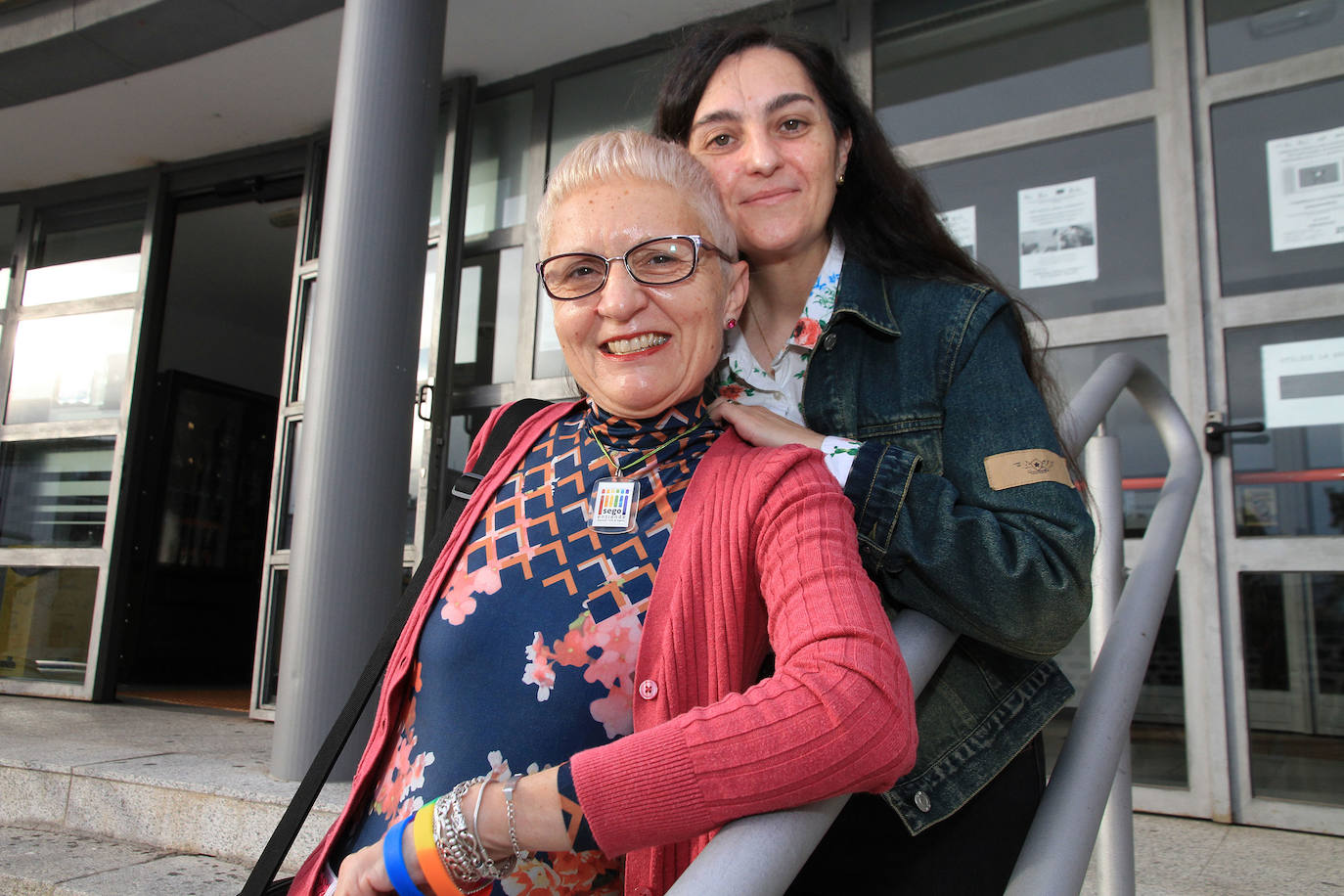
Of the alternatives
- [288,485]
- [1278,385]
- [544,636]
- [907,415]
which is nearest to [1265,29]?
[1278,385]

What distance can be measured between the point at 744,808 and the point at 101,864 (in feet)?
8.77

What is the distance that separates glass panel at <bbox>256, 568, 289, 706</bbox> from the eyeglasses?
406 centimetres

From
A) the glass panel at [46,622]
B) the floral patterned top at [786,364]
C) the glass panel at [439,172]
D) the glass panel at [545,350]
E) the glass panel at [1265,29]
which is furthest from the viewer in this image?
the glass panel at [46,622]

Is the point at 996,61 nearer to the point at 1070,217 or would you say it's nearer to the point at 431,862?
the point at 1070,217

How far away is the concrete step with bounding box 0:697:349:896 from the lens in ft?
9.04

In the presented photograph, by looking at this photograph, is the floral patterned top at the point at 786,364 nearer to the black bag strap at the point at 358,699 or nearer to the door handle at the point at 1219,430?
the black bag strap at the point at 358,699

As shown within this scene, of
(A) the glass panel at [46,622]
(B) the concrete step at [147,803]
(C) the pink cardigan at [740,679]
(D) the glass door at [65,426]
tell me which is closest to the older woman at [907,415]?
(C) the pink cardigan at [740,679]

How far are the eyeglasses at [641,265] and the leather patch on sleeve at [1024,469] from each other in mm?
439

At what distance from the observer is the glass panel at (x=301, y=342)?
5.00 m

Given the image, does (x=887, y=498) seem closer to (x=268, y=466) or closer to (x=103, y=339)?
(x=103, y=339)

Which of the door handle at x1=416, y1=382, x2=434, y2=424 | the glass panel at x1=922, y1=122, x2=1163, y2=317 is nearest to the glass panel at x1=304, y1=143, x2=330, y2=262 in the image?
the door handle at x1=416, y1=382, x2=434, y2=424

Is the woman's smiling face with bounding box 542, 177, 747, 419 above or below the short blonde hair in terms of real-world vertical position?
below

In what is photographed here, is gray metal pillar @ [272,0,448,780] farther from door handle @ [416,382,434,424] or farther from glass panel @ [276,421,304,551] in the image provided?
glass panel @ [276,421,304,551]

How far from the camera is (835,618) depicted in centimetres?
88
